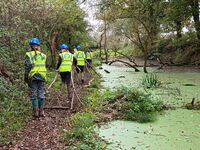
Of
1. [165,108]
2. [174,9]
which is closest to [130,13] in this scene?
[174,9]

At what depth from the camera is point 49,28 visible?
2125cm

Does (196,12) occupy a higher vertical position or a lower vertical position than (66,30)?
higher

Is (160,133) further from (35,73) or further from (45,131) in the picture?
(35,73)

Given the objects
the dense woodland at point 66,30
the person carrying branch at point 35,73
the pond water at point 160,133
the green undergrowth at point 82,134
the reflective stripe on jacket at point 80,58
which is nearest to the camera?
the green undergrowth at point 82,134

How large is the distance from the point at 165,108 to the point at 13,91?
14.8 feet

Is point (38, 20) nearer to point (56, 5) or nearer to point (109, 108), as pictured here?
point (56, 5)

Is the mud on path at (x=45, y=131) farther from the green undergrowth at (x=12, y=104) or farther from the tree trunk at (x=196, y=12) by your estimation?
the tree trunk at (x=196, y=12)

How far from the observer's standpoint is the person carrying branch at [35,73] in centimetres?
855

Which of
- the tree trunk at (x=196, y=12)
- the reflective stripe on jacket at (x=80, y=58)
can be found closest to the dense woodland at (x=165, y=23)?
the tree trunk at (x=196, y=12)

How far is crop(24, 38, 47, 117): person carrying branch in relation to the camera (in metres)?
8.55

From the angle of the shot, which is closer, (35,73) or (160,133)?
(160,133)

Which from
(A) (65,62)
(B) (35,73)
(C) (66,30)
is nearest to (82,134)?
(B) (35,73)

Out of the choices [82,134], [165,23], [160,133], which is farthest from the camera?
[165,23]

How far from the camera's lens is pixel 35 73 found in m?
8.70
